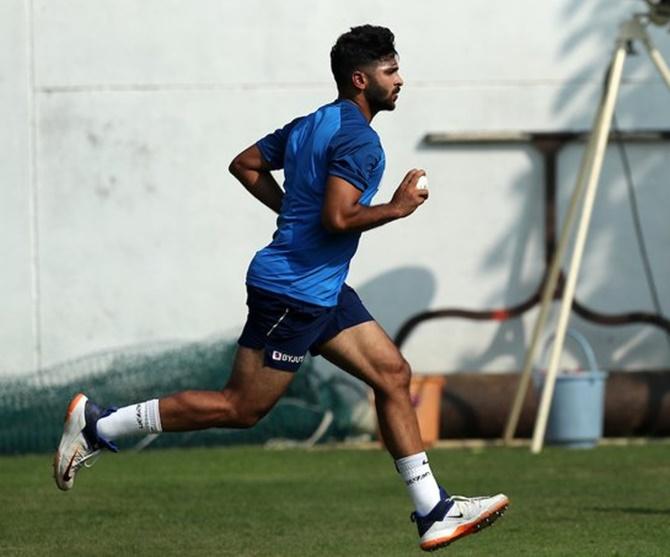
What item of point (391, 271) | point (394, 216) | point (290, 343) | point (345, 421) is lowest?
point (345, 421)

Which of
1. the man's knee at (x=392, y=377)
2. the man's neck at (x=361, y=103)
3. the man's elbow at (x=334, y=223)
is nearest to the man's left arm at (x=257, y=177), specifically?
the man's neck at (x=361, y=103)

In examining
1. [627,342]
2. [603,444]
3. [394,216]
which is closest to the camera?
[394,216]

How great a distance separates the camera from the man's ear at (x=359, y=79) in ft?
25.0

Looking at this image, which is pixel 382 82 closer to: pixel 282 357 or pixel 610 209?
pixel 282 357

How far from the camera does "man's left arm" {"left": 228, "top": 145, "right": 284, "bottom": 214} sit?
322 inches

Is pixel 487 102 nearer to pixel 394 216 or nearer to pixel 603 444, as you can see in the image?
pixel 603 444

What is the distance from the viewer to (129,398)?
1445 centimetres

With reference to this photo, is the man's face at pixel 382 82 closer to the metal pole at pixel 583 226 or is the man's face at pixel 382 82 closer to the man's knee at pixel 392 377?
the man's knee at pixel 392 377

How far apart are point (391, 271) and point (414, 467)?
25.7 feet

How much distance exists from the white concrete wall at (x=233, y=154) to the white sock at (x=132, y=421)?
753 cm

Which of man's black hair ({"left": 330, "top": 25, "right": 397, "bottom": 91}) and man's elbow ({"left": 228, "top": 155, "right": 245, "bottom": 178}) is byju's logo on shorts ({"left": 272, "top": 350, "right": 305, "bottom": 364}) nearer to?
man's elbow ({"left": 228, "top": 155, "right": 245, "bottom": 178})

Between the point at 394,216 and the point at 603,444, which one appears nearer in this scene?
the point at 394,216

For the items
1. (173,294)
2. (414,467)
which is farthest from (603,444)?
(414,467)

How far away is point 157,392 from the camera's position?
14508mm
